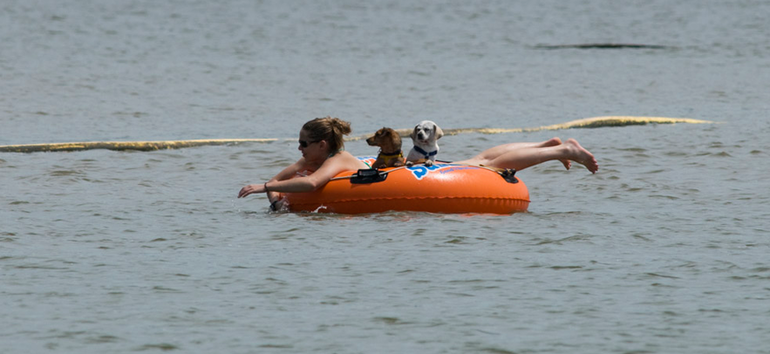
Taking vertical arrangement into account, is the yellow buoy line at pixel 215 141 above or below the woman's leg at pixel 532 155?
below

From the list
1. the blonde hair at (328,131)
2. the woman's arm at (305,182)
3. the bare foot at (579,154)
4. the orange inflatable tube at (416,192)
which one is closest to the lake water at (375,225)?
the orange inflatable tube at (416,192)

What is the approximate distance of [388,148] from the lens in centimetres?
986

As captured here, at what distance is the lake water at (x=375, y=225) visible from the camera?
20.7ft

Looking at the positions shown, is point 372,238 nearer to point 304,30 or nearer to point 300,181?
point 300,181

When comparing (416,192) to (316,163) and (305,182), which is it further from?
(316,163)

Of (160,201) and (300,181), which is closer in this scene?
(300,181)

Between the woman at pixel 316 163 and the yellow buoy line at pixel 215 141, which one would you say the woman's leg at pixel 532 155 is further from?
the yellow buoy line at pixel 215 141

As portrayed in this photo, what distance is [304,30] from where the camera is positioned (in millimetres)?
38406

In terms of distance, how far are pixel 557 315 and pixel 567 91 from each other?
16.8m

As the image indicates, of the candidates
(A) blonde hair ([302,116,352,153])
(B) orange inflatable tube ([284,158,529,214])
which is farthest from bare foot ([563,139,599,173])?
(A) blonde hair ([302,116,352,153])

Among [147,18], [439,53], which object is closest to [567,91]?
[439,53]

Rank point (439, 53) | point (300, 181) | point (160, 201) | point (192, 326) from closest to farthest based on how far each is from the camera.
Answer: point (192, 326), point (300, 181), point (160, 201), point (439, 53)

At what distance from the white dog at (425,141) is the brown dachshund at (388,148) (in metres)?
0.11

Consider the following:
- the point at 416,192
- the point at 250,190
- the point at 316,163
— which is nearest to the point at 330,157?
the point at 316,163
